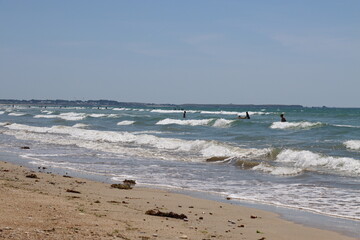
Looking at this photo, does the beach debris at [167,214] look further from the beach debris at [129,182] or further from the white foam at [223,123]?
the white foam at [223,123]

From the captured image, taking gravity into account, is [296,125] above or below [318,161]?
above

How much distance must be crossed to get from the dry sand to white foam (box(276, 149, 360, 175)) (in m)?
7.74

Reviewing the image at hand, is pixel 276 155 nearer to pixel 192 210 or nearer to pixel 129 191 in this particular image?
pixel 129 191

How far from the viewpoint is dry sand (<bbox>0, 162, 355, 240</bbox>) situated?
657 centimetres

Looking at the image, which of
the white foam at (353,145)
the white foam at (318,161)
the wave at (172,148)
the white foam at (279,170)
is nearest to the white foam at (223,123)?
the wave at (172,148)

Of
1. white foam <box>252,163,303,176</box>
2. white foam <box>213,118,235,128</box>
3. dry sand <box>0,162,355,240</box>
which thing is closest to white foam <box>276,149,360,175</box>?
white foam <box>252,163,303,176</box>

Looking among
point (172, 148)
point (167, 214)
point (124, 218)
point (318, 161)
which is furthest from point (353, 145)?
point (124, 218)

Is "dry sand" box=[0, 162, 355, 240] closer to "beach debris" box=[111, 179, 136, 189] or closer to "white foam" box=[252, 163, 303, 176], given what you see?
"beach debris" box=[111, 179, 136, 189]

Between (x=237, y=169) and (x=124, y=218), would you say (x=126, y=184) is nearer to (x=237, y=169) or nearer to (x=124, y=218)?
(x=124, y=218)

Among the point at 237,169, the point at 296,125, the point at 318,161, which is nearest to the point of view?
the point at 237,169

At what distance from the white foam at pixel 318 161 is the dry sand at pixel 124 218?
7739mm

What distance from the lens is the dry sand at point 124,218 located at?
6566 millimetres

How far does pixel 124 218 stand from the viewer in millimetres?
7930

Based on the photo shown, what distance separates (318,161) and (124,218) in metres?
→ 12.2
